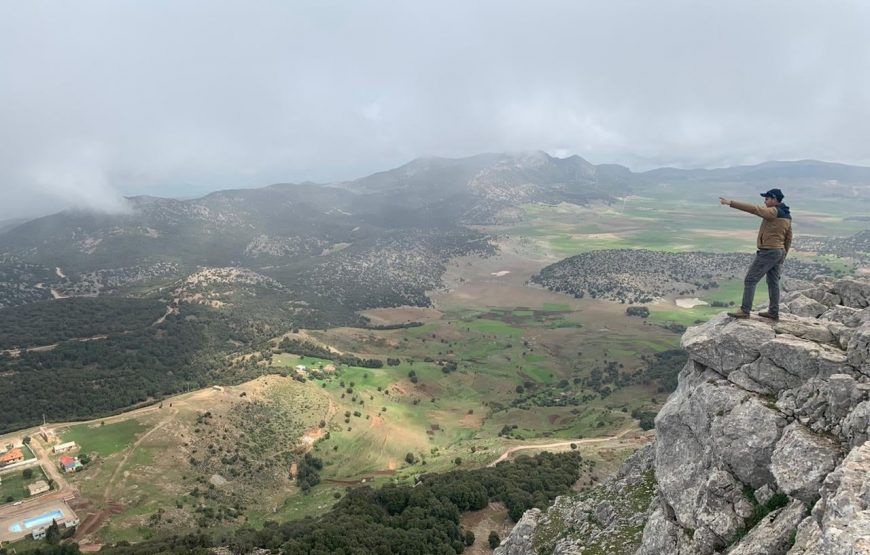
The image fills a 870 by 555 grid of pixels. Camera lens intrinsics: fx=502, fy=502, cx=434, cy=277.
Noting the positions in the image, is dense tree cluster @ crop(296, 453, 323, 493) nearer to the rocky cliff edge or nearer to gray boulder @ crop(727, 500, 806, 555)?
the rocky cliff edge

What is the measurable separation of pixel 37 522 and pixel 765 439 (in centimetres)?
9620

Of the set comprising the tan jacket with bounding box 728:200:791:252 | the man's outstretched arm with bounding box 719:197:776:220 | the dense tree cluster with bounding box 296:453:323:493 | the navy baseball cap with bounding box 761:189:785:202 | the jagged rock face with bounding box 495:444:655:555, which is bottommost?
the dense tree cluster with bounding box 296:453:323:493

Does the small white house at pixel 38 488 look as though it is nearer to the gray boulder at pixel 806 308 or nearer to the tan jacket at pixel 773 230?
the tan jacket at pixel 773 230

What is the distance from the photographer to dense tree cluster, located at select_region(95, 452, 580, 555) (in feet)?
168

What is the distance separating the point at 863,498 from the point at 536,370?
16436 centimetres

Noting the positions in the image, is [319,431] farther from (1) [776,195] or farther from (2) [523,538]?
(1) [776,195]

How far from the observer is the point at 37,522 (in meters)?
75.2

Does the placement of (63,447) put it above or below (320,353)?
above

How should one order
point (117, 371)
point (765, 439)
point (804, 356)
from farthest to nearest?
1. point (117, 371)
2. point (804, 356)
3. point (765, 439)

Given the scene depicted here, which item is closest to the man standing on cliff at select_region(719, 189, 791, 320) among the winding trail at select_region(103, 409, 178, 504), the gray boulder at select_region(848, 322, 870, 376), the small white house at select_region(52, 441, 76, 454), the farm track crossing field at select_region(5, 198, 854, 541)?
the gray boulder at select_region(848, 322, 870, 376)

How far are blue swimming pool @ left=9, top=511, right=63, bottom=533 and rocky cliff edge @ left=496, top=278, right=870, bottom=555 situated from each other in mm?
83365

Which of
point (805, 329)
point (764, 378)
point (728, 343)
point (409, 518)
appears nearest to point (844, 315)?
point (805, 329)

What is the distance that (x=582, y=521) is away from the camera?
37656mm

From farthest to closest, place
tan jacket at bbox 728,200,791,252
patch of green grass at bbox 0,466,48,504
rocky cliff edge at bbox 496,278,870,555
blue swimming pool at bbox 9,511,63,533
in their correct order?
patch of green grass at bbox 0,466,48,504
blue swimming pool at bbox 9,511,63,533
tan jacket at bbox 728,200,791,252
rocky cliff edge at bbox 496,278,870,555
